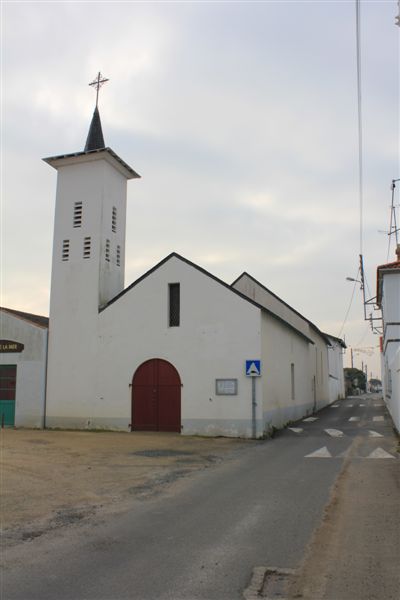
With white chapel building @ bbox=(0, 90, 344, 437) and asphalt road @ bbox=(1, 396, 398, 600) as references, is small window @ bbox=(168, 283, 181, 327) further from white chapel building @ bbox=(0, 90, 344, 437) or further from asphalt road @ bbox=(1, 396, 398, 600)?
asphalt road @ bbox=(1, 396, 398, 600)

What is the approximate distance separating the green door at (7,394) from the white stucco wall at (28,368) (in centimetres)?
27

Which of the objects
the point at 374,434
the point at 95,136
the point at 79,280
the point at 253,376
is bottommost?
the point at 374,434

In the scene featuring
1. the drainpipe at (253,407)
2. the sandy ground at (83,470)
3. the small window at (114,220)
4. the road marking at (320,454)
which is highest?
the small window at (114,220)

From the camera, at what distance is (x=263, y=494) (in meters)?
9.34

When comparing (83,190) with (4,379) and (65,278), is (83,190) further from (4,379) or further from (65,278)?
(4,379)

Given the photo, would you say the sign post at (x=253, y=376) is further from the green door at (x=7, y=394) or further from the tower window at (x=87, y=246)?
the green door at (x=7, y=394)

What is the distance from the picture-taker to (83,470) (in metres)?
12.2

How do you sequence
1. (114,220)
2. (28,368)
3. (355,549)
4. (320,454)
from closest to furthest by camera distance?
(355,549), (320,454), (28,368), (114,220)

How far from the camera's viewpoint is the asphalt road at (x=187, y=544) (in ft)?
17.0

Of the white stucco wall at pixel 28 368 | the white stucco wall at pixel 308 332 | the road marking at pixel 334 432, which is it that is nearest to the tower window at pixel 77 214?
the white stucco wall at pixel 28 368

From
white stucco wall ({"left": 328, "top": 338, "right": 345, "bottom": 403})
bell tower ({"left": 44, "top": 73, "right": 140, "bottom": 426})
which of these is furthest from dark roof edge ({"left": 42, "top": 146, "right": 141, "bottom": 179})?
white stucco wall ({"left": 328, "top": 338, "right": 345, "bottom": 403})

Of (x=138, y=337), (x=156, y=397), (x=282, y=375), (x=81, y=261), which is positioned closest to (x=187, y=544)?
(x=156, y=397)

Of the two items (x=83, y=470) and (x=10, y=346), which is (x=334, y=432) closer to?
(x=83, y=470)

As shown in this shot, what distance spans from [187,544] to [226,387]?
12.9m
